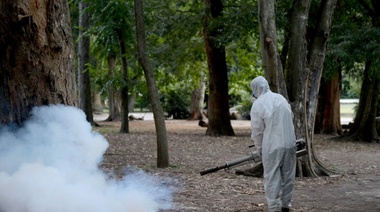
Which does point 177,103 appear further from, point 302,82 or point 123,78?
point 302,82

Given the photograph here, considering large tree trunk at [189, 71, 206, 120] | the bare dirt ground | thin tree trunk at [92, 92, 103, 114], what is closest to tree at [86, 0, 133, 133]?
the bare dirt ground

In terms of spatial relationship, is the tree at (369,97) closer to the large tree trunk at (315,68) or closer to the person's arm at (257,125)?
the large tree trunk at (315,68)

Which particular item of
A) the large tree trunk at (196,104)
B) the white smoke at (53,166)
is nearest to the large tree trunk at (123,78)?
the white smoke at (53,166)

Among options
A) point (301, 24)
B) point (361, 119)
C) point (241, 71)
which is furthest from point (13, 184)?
point (241, 71)

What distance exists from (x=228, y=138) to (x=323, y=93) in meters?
6.00

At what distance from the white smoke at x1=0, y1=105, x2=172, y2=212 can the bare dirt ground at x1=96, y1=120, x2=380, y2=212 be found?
258cm

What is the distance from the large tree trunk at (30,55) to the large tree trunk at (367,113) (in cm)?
1682

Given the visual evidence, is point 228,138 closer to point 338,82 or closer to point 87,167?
point 338,82

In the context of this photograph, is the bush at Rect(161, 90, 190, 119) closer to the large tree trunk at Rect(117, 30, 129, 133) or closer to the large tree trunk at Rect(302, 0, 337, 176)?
the large tree trunk at Rect(117, 30, 129, 133)

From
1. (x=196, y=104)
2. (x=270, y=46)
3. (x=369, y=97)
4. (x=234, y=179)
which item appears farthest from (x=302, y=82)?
(x=196, y=104)

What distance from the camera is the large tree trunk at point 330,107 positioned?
24.8 m

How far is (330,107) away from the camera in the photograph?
24797 mm

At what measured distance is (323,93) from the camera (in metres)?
25.2

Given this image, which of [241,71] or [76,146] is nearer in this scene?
[76,146]
